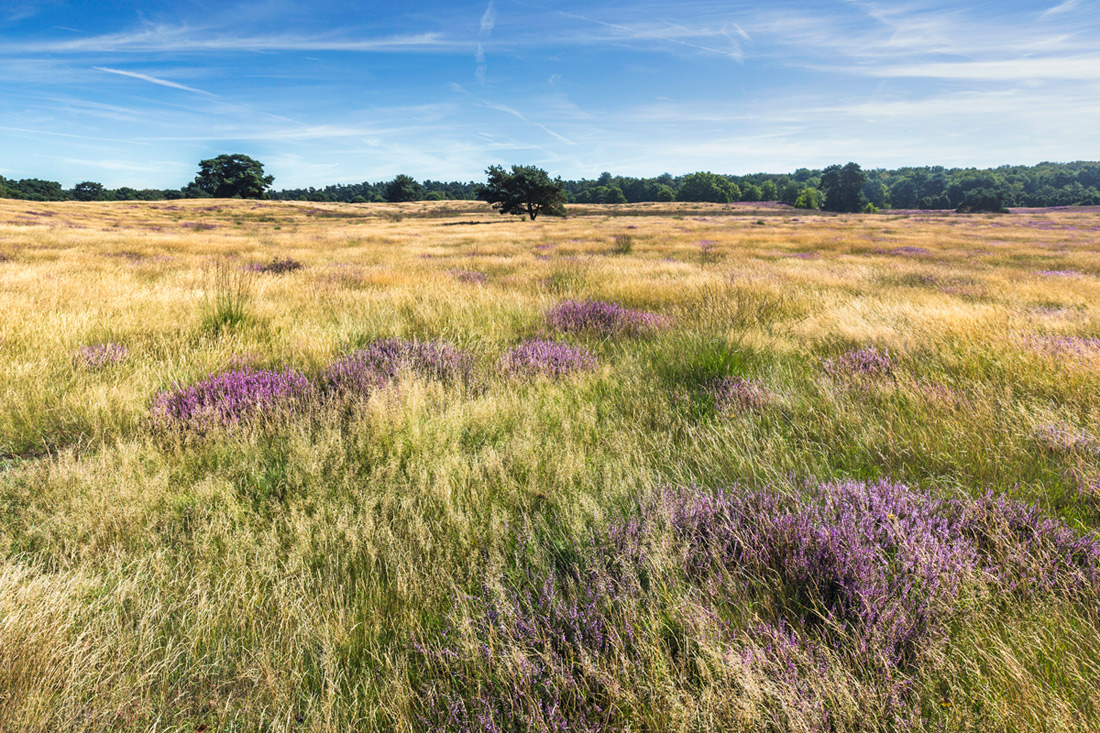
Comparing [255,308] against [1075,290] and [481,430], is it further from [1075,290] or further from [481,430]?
[1075,290]

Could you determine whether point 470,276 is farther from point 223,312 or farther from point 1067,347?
point 1067,347

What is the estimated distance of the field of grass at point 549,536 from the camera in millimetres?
1188

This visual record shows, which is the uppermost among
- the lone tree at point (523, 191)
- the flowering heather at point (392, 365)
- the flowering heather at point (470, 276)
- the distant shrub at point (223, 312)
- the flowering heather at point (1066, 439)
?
the lone tree at point (523, 191)

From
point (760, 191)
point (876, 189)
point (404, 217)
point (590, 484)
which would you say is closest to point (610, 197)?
point (760, 191)

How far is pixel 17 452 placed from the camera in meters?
2.73

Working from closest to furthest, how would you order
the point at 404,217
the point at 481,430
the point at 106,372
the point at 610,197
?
the point at 481,430
the point at 106,372
the point at 404,217
the point at 610,197

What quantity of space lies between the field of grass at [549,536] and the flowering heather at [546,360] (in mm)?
37

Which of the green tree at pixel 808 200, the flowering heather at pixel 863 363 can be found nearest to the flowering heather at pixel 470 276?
the flowering heather at pixel 863 363

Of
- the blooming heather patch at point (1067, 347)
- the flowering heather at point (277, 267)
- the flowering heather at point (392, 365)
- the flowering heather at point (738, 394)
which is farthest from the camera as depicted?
the flowering heather at point (277, 267)

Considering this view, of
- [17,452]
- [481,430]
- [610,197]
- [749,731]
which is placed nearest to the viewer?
[749,731]

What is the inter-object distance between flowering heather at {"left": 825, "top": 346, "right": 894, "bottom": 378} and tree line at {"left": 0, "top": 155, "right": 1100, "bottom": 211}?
302 ft

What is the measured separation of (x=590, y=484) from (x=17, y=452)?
3.51m

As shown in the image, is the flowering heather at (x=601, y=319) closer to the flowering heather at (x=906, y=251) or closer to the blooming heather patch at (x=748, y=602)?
the blooming heather patch at (x=748, y=602)

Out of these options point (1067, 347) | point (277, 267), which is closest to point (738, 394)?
point (1067, 347)
